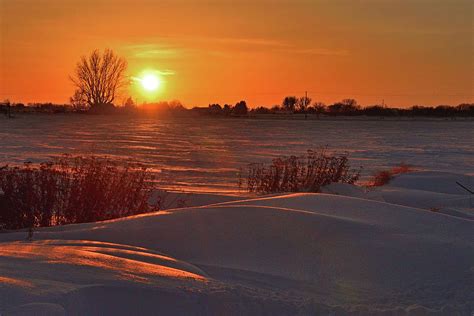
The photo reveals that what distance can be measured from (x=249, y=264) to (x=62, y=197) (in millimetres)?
4708

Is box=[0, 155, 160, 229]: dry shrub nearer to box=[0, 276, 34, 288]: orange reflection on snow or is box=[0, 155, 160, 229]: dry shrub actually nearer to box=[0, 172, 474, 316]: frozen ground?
box=[0, 172, 474, 316]: frozen ground

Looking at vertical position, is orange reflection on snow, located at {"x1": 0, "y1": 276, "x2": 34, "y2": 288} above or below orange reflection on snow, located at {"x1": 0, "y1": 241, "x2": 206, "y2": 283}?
above

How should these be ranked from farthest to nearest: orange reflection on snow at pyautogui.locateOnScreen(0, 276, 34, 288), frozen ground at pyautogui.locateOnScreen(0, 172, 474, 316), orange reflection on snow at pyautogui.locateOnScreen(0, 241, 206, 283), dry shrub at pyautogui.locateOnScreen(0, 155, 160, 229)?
1. dry shrub at pyautogui.locateOnScreen(0, 155, 160, 229)
2. orange reflection on snow at pyautogui.locateOnScreen(0, 241, 206, 283)
3. frozen ground at pyautogui.locateOnScreen(0, 172, 474, 316)
4. orange reflection on snow at pyautogui.locateOnScreen(0, 276, 34, 288)

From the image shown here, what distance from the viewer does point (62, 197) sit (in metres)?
9.40

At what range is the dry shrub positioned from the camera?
905cm

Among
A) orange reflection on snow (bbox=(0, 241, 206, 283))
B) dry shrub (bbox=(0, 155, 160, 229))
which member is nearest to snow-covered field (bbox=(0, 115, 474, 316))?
orange reflection on snow (bbox=(0, 241, 206, 283))

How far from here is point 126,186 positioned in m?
9.96

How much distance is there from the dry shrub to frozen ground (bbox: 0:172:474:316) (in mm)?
1747

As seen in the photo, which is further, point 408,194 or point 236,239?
point 408,194

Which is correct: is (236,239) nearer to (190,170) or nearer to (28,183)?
(28,183)

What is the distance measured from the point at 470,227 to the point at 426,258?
1.66m

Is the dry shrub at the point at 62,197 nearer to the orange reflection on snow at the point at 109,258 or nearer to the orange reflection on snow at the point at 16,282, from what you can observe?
the orange reflection on snow at the point at 109,258

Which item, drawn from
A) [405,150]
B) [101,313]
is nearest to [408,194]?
[101,313]

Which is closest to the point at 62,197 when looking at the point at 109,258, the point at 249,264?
the point at 109,258
